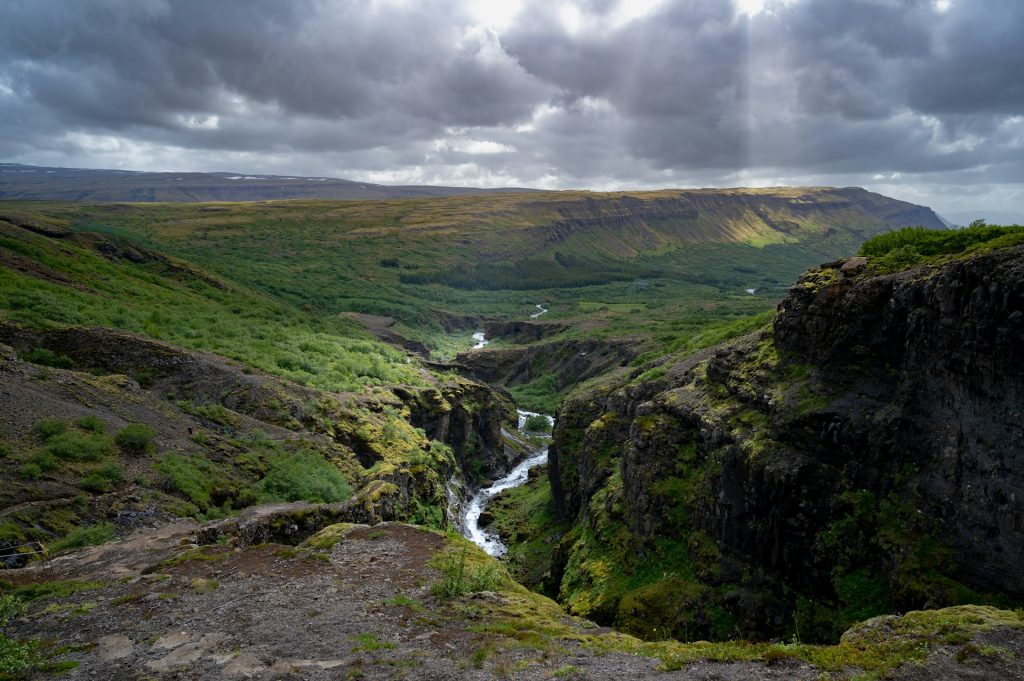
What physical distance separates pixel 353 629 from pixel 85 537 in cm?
1204

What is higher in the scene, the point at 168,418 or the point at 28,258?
the point at 28,258

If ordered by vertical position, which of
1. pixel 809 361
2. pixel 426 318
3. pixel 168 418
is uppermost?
pixel 809 361

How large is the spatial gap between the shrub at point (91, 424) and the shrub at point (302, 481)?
735cm

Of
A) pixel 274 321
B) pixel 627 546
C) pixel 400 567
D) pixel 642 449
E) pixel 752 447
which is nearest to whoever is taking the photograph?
pixel 400 567

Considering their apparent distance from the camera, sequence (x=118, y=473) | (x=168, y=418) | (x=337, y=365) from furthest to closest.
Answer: (x=337, y=365) → (x=168, y=418) → (x=118, y=473)

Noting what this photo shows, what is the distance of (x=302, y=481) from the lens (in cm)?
3111

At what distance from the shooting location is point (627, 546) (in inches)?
1347

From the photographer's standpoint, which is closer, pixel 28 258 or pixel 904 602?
pixel 904 602

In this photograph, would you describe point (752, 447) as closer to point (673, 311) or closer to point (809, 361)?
point (809, 361)

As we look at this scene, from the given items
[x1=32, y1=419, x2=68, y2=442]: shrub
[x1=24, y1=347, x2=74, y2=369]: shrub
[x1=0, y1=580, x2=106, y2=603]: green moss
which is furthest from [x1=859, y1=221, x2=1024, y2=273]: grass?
[x1=24, y1=347, x2=74, y2=369]: shrub

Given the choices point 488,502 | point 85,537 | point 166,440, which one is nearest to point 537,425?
point 488,502

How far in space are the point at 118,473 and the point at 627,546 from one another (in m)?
25.4

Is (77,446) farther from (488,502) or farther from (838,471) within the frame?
(488,502)

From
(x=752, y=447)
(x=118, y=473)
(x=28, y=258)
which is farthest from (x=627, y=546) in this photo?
(x=28, y=258)
